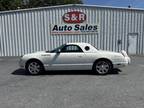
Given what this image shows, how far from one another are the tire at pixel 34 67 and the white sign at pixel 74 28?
9.16 m

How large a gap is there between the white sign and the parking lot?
956cm

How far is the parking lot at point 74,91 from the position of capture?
5.93m

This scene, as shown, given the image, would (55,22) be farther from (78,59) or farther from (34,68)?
(78,59)

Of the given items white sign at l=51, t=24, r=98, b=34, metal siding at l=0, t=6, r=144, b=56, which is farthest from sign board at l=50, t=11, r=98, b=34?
metal siding at l=0, t=6, r=144, b=56

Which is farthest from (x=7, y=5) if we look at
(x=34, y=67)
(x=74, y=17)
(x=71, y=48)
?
(x=71, y=48)

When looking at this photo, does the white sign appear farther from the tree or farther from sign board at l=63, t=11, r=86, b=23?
the tree

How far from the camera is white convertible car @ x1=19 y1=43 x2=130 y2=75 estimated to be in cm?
1005

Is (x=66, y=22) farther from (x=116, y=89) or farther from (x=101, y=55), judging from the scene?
(x=116, y=89)

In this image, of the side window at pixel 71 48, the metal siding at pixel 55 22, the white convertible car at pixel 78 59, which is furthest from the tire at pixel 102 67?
the metal siding at pixel 55 22

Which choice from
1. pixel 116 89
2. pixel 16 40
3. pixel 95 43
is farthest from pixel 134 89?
pixel 16 40

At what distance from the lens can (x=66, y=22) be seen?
63.1 feet

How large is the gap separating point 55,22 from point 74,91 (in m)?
12.7

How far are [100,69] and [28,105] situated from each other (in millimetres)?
5000

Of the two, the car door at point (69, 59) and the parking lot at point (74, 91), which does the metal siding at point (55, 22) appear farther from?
the parking lot at point (74, 91)
